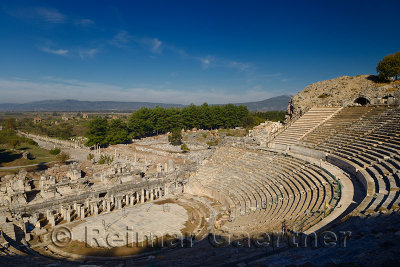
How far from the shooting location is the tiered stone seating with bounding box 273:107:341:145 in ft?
98.2

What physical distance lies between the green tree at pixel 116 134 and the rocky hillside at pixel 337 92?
3622 cm

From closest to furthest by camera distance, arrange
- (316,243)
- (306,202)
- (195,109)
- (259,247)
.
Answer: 1. (316,243)
2. (259,247)
3. (306,202)
4. (195,109)

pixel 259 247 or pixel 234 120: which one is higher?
pixel 234 120

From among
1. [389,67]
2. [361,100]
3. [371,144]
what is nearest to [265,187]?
[371,144]

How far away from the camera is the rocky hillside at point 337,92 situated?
3369cm

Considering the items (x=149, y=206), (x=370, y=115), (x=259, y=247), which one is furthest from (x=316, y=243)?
(x=370, y=115)

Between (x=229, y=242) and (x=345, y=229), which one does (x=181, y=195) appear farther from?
(x=345, y=229)

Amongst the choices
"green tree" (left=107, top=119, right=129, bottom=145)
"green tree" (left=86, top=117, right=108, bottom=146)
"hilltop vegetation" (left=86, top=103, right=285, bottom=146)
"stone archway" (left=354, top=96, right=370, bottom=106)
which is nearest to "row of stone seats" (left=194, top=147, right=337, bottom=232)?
"stone archway" (left=354, top=96, right=370, bottom=106)

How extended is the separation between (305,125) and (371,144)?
1201cm

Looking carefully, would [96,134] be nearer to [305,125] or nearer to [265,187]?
[305,125]

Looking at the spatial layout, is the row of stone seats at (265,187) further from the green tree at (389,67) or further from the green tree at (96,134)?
the green tree at (96,134)

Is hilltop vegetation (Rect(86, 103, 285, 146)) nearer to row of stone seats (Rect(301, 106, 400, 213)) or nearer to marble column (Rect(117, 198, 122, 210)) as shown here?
→ marble column (Rect(117, 198, 122, 210))

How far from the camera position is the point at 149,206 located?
23094 mm

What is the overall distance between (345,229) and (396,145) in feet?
40.3
